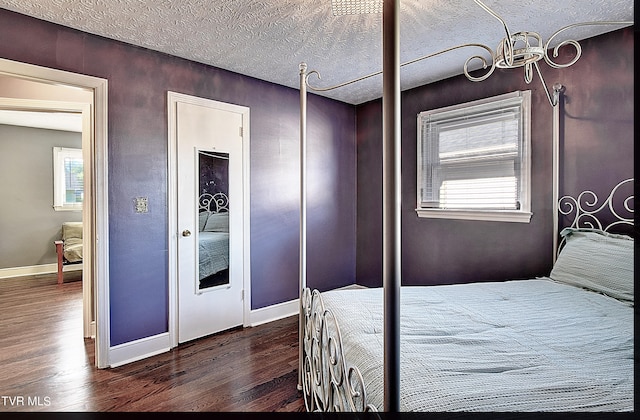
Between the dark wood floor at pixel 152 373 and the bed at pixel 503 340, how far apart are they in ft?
A: 1.41

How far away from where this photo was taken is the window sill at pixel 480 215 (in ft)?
9.24

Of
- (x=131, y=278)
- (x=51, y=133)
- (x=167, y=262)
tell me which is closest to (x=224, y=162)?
(x=167, y=262)

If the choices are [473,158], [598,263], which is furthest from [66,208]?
[598,263]

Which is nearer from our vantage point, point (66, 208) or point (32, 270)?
point (32, 270)

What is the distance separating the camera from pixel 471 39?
2508 mm

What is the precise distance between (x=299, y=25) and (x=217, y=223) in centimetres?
181

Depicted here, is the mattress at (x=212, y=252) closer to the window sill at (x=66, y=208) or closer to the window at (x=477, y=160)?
the window at (x=477, y=160)

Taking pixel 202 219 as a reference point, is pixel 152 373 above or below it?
below

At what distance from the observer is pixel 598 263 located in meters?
2.07

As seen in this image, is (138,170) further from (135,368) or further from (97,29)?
(135,368)

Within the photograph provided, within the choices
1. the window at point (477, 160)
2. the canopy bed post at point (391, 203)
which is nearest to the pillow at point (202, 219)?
the window at point (477, 160)

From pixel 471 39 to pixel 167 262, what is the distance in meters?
2.96

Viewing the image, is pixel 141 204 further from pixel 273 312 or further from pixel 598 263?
pixel 598 263

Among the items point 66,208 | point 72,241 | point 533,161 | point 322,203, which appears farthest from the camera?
point 66,208
